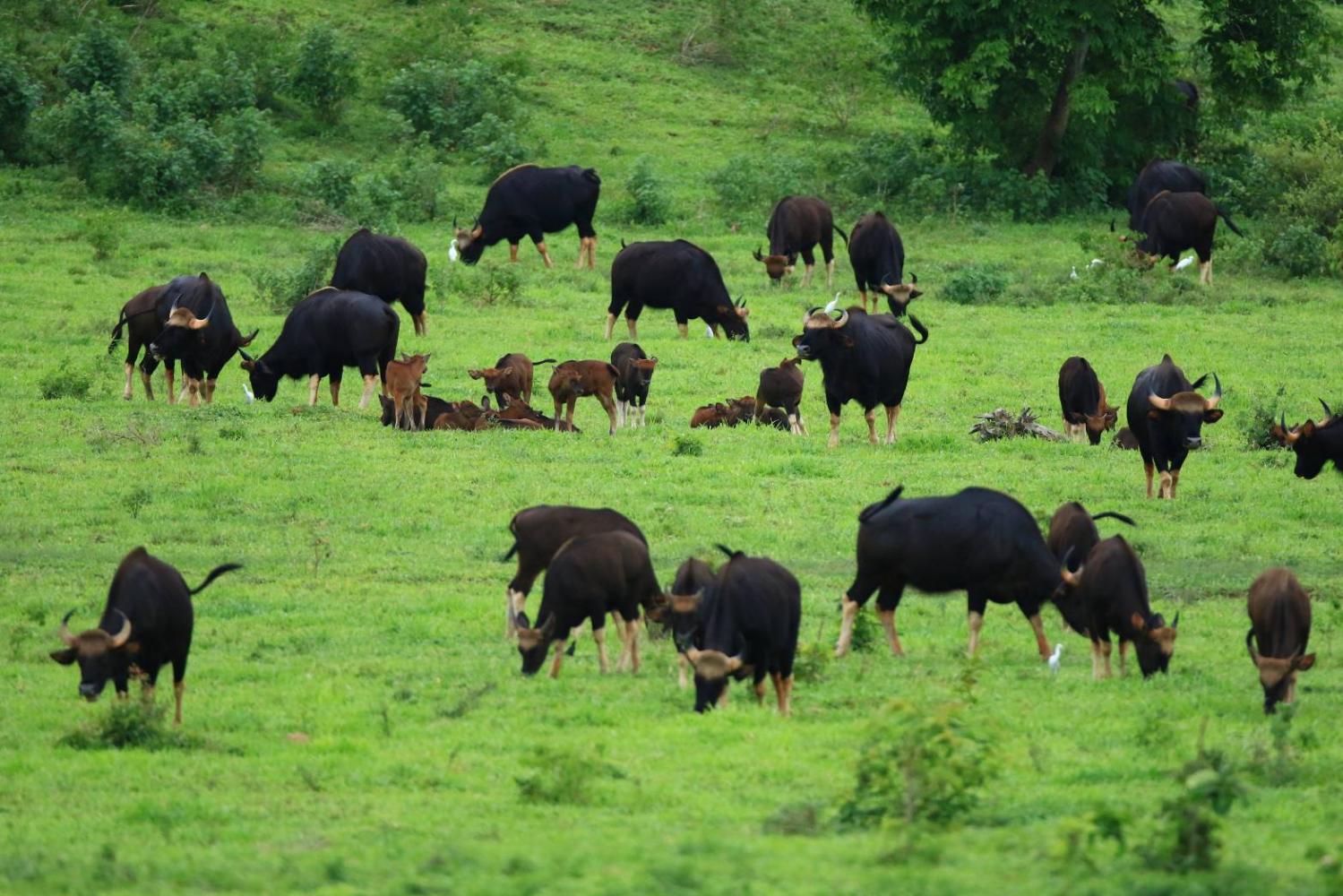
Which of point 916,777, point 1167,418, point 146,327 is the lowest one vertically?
point 146,327

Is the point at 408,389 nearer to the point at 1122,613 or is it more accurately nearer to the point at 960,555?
the point at 960,555

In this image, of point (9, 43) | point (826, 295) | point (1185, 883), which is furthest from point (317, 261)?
point (1185, 883)

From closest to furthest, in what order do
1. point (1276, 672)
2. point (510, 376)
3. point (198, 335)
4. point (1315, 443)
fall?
point (1276, 672)
point (1315, 443)
point (510, 376)
point (198, 335)

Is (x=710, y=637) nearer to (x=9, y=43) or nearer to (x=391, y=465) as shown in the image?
(x=391, y=465)

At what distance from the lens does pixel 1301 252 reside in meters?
33.7

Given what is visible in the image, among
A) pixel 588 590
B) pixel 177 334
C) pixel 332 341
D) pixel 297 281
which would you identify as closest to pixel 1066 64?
pixel 297 281

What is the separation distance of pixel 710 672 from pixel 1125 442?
10.9 metres

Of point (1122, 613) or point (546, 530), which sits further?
point (546, 530)

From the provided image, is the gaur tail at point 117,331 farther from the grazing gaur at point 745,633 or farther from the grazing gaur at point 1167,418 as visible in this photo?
the grazing gaur at point 745,633

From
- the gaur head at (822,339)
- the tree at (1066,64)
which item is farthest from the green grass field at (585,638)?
the tree at (1066,64)

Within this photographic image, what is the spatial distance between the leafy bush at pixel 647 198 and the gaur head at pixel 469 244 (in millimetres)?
3894

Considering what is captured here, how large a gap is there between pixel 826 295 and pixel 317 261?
7746 millimetres

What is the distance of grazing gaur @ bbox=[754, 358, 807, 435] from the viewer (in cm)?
2259

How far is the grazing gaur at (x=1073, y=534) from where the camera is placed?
1533 cm
